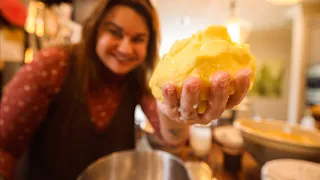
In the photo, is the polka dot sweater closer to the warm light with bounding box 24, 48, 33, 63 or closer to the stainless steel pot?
the stainless steel pot

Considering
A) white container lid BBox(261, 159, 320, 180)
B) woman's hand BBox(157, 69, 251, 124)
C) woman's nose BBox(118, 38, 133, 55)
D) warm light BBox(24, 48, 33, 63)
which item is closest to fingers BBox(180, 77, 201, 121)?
woman's hand BBox(157, 69, 251, 124)

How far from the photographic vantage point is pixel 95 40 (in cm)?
59

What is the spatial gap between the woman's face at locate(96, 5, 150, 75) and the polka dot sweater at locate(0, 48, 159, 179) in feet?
0.42

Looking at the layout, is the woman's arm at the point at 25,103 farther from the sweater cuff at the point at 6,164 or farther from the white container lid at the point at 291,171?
the white container lid at the point at 291,171

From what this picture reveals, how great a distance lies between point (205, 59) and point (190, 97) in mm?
42

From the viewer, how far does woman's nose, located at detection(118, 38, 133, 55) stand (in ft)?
1.66

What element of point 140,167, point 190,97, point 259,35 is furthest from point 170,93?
point 259,35

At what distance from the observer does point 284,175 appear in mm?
337

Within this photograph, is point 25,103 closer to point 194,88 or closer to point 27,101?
point 27,101

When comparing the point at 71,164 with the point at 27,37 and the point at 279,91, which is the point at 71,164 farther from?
the point at 279,91

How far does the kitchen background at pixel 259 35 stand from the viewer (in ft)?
1.54

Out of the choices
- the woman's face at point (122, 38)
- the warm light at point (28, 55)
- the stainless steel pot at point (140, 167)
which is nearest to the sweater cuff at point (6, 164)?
the stainless steel pot at point (140, 167)

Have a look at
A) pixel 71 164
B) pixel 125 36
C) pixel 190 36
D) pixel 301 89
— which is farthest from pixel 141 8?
pixel 301 89

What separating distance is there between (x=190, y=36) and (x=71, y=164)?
529 millimetres
